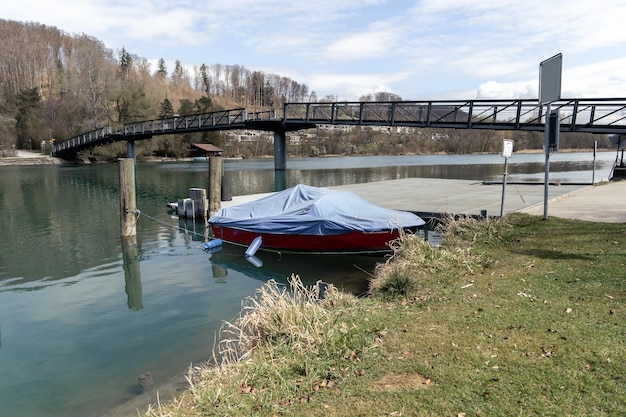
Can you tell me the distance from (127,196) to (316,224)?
810cm

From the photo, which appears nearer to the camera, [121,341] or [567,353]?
[567,353]

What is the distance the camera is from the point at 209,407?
4605 mm

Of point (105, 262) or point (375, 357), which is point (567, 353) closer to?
point (375, 357)

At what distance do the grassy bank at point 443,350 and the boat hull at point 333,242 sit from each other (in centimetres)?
478

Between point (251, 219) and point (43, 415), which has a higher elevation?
point (251, 219)

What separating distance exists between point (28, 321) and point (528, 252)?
1060 centimetres

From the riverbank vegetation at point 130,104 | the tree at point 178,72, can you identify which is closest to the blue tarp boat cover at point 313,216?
the riverbank vegetation at point 130,104

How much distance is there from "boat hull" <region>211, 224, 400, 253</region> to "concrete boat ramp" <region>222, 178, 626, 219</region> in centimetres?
313

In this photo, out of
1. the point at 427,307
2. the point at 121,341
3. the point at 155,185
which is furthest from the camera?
the point at 155,185

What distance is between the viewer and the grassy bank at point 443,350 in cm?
421

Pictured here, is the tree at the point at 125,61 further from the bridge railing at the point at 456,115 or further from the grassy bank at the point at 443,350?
the grassy bank at the point at 443,350

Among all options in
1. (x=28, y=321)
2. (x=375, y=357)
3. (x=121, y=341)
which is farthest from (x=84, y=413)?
(x=28, y=321)

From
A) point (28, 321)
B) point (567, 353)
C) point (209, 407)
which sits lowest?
point (28, 321)

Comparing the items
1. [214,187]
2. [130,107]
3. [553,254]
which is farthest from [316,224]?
[130,107]
